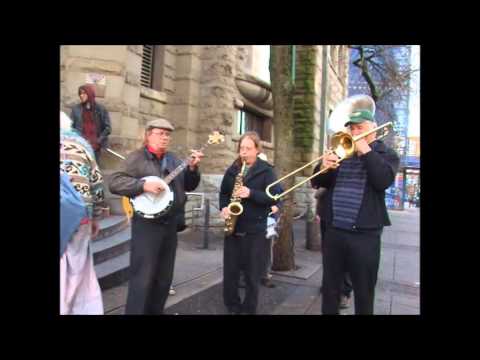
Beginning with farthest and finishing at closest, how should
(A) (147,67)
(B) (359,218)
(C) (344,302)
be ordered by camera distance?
1. (A) (147,67)
2. (C) (344,302)
3. (B) (359,218)

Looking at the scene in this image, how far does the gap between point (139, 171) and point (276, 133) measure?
3175 mm

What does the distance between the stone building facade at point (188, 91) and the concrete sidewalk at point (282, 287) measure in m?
1.84

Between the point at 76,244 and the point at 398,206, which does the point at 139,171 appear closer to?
the point at 76,244

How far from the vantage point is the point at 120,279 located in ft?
16.7

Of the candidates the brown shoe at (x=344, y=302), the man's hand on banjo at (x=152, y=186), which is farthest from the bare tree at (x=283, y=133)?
the man's hand on banjo at (x=152, y=186)

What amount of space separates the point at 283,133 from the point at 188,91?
3891 mm

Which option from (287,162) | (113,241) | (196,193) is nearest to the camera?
(113,241)

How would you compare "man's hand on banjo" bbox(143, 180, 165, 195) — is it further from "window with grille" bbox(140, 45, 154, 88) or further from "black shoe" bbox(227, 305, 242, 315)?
"window with grille" bbox(140, 45, 154, 88)

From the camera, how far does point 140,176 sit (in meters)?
3.54

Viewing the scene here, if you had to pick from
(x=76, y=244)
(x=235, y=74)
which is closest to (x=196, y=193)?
(x=235, y=74)

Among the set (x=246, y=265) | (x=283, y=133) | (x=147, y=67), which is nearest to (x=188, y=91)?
(x=147, y=67)

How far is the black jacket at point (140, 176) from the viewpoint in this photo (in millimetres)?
3443

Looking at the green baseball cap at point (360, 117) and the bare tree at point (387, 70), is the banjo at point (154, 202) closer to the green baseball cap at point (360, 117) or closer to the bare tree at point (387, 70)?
the green baseball cap at point (360, 117)

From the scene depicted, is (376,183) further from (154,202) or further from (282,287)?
(282,287)
